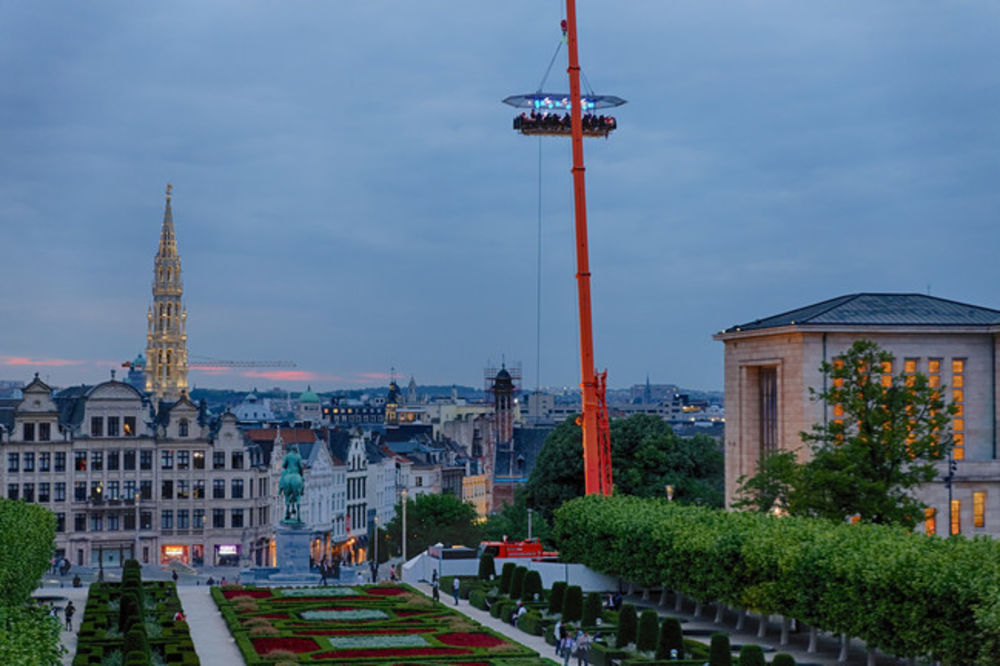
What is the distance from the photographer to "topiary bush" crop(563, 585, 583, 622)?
60969 mm

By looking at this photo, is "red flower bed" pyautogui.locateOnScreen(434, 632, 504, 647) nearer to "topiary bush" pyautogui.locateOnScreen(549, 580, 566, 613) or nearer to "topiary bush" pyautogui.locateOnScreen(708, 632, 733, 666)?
"topiary bush" pyautogui.locateOnScreen(549, 580, 566, 613)

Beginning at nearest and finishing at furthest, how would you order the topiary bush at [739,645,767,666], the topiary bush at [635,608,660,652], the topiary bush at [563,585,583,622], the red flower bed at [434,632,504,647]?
the topiary bush at [739,645,767,666] → the topiary bush at [635,608,660,652] → the red flower bed at [434,632,504,647] → the topiary bush at [563,585,583,622]

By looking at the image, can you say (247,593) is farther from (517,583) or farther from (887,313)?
(887,313)

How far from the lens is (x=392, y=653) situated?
180 ft

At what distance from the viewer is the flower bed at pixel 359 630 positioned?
177ft

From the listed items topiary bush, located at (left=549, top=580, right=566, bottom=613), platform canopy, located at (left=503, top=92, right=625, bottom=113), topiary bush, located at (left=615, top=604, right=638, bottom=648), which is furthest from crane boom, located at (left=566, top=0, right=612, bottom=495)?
topiary bush, located at (left=615, top=604, right=638, bottom=648)

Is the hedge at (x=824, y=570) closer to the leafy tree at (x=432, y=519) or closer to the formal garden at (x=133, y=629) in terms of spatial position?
the formal garden at (x=133, y=629)

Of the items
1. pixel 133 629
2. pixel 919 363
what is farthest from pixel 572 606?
pixel 919 363

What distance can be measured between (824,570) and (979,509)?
29.6m

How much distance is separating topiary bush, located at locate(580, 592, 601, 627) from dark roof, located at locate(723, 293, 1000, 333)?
2658 centimetres

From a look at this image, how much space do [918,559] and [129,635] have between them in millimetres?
24097

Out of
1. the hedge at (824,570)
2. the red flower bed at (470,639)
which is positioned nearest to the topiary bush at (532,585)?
the hedge at (824,570)

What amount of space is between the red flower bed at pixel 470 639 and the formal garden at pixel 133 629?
9464 millimetres

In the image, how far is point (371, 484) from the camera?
163 m
